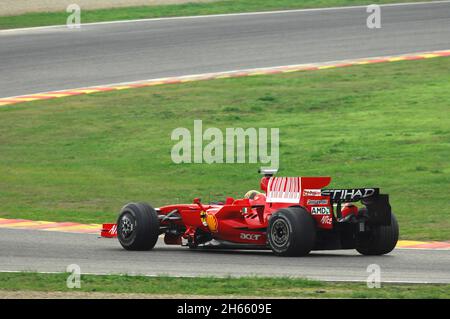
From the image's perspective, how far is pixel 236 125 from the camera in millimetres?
26078

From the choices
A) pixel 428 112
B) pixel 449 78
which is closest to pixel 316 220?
pixel 428 112

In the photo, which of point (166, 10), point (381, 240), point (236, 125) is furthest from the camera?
point (166, 10)

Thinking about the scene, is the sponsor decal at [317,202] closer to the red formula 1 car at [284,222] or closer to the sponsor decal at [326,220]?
the red formula 1 car at [284,222]

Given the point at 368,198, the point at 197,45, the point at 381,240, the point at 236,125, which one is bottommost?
the point at 381,240

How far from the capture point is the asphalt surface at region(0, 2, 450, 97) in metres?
30.5

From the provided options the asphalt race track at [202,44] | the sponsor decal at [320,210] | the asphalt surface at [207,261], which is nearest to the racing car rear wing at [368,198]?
the sponsor decal at [320,210]

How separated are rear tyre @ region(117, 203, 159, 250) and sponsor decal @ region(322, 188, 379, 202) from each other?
2.36m

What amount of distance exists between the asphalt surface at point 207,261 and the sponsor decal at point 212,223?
324 mm

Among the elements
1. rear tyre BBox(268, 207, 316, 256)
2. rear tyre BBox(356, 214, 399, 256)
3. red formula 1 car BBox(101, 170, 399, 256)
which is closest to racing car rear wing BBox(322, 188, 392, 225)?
red formula 1 car BBox(101, 170, 399, 256)

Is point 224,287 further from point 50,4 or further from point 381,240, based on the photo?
point 50,4

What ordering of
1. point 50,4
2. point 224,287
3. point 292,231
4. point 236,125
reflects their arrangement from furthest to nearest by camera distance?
point 50,4, point 236,125, point 292,231, point 224,287

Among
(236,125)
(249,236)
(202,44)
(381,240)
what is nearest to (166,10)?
(202,44)

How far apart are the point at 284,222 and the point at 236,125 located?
40.1 feet

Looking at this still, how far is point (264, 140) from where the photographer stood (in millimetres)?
25062
